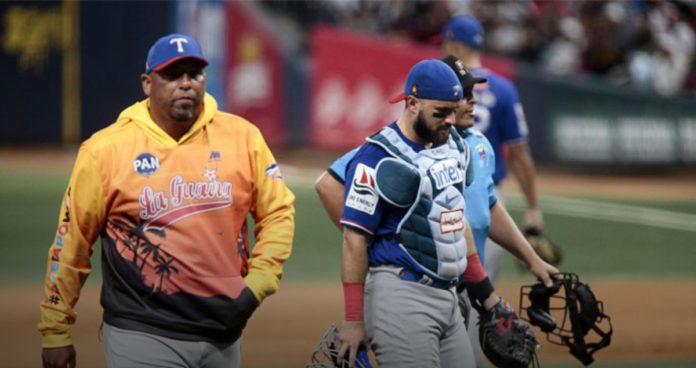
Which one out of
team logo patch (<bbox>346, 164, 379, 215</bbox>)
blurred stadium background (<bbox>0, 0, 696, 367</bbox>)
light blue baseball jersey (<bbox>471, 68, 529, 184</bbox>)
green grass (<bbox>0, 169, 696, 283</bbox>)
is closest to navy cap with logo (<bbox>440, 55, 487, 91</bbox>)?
team logo patch (<bbox>346, 164, 379, 215</bbox>)

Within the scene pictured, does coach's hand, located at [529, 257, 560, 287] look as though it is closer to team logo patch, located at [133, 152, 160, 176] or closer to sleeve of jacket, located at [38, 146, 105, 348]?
team logo patch, located at [133, 152, 160, 176]

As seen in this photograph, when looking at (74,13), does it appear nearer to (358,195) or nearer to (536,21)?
(536,21)

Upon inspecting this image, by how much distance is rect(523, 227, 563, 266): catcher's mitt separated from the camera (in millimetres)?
8328

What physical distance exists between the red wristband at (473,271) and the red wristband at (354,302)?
0.69 metres

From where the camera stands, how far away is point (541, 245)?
877 centimetres

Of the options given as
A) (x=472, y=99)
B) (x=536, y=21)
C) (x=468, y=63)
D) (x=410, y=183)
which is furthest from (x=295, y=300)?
(x=536, y=21)

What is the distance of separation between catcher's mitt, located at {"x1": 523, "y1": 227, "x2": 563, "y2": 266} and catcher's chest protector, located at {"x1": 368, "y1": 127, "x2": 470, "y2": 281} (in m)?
3.20

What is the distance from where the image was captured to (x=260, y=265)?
16.0 feet

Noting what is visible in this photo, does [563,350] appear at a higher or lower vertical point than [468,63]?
lower

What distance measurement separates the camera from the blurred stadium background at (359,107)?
12594mm

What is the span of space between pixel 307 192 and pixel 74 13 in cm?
801

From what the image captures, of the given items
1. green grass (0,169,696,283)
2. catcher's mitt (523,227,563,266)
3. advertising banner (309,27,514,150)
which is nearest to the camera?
catcher's mitt (523,227,563,266)

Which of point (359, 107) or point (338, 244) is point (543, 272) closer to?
point (338, 244)

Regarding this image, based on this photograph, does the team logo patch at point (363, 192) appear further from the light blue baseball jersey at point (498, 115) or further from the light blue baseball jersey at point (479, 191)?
the light blue baseball jersey at point (498, 115)
